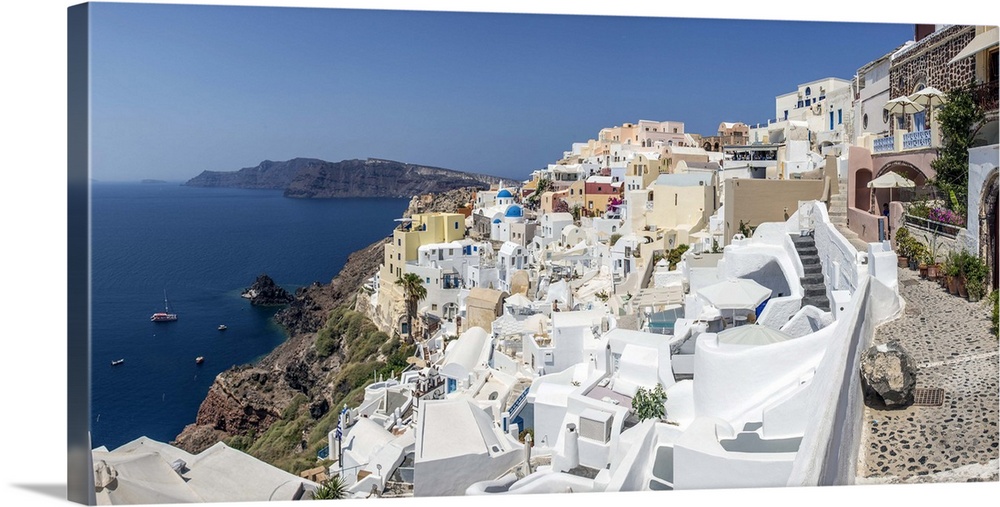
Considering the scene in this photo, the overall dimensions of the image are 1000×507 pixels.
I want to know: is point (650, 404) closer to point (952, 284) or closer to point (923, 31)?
point (952, 284)

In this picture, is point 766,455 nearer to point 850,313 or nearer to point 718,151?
point 850,313

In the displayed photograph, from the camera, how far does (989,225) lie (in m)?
5.96

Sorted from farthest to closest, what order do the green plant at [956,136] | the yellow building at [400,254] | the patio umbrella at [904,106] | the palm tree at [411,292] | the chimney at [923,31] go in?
1. the yellow building at [400,254]
2. the palm tree at [411,292]
3. the patio umbrella at [904,106]
4. the chimney at [923,31]
5. the green plant at [956,136]

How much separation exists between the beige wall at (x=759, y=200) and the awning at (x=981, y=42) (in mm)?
4778

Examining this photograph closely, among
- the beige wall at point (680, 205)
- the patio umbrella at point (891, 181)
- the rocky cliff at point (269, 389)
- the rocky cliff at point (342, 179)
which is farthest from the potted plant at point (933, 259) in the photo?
the rocky cliff at point (269, 389)

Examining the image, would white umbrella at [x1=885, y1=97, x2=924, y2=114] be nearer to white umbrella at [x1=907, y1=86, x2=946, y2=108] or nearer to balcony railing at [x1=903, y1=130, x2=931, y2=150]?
white umbrella at [x1=907, y1=86, x2=946, y2=108]

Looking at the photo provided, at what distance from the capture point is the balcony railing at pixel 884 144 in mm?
8891

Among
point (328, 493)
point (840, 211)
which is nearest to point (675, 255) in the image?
point (840, 211)

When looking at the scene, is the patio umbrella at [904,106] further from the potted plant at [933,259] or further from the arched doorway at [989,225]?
the arched doorway at [989,225]

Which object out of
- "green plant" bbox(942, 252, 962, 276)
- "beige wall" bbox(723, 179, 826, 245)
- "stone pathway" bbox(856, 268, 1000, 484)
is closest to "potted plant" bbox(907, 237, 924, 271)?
"green plant" bbox(942, 252, 962, 276)

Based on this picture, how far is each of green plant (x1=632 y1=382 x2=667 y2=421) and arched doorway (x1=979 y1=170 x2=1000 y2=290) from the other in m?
2.95

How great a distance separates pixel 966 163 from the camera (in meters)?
7.18

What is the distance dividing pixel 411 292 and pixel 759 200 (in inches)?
389

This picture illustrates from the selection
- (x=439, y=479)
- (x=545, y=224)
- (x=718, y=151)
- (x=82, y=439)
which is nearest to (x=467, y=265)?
(x=545, y=224)
